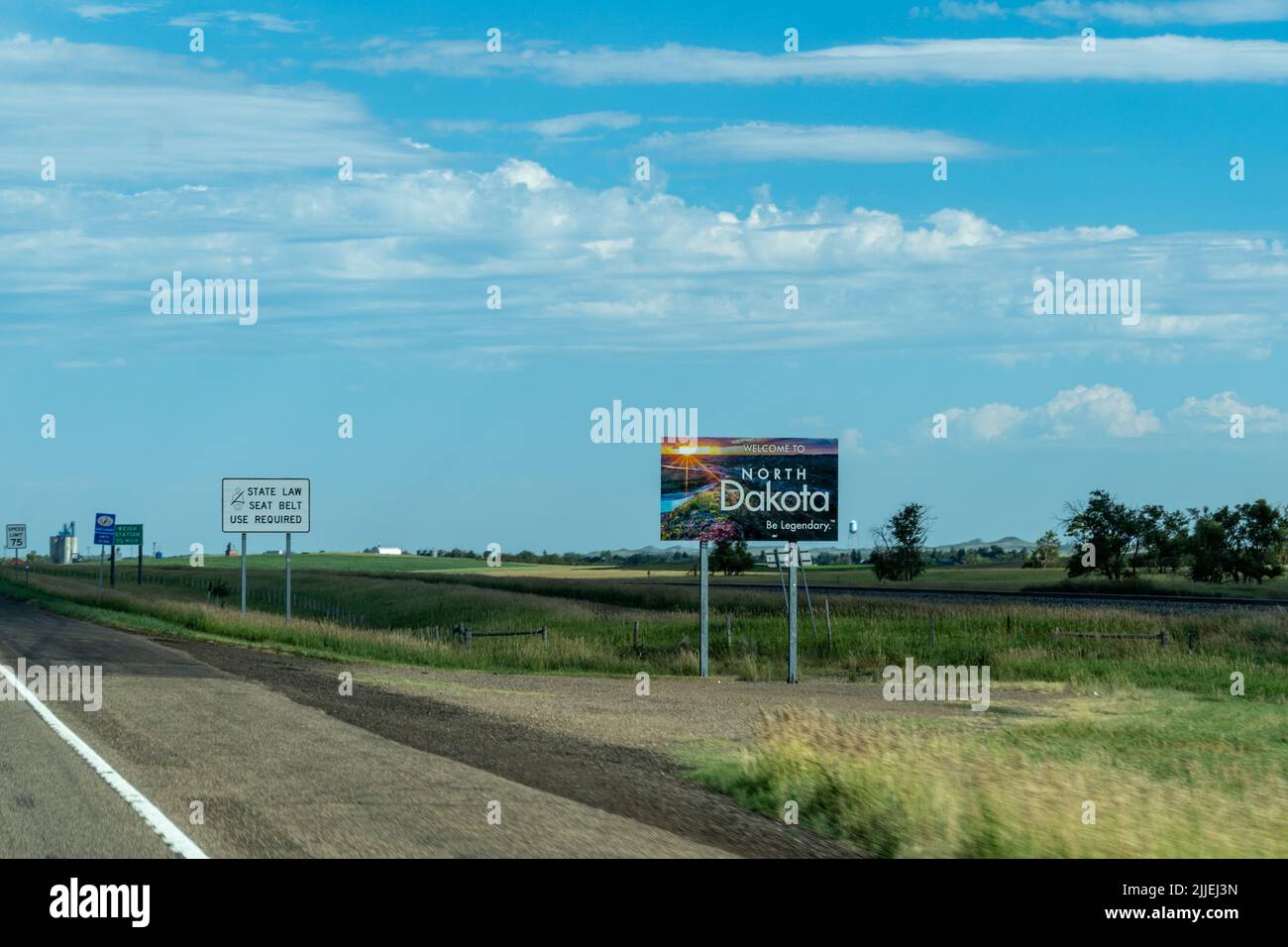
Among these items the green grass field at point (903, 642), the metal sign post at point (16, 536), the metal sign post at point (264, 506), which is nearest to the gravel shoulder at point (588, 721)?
the green grass field at point (903, 642)

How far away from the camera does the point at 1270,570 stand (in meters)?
91.8

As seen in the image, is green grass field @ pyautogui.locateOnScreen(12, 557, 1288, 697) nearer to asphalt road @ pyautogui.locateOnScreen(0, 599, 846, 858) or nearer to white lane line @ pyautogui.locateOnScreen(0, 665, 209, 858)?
asphalt road @ pyautogui.locateOnScreen(0, 599, 846, 858)

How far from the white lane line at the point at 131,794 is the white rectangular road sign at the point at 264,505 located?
27.5m

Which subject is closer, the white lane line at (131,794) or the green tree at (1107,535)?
the white lane line at (131,794)

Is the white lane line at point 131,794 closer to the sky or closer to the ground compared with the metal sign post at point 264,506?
closer to the ground

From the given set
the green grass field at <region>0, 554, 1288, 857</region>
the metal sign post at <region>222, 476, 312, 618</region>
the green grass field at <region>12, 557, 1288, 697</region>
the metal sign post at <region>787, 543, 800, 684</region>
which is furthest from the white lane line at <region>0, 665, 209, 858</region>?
the metal sign post at <region>222, 476, 312, 618</region>

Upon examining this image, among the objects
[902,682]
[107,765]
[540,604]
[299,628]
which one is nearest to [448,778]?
[107,765]

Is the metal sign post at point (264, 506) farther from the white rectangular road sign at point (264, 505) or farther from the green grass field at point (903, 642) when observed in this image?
the green grass field at point (903, 642)

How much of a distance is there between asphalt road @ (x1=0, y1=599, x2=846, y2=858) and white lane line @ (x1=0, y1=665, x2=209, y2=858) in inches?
3.4

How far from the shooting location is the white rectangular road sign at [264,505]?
4522cm
